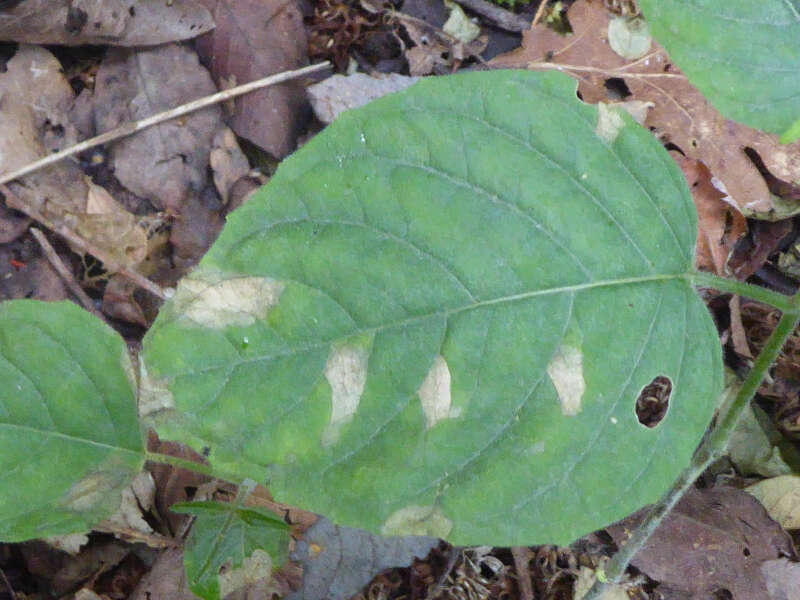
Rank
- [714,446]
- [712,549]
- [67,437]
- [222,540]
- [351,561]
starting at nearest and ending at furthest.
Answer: [714,446], [67,437], [222,540], [712,549], [351,561]

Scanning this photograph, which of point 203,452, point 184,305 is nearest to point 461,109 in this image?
point 184,305

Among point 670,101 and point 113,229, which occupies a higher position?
point 670,101

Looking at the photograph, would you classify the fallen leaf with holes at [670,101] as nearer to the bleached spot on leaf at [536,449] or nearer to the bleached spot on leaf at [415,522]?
the bleached spot on leaf at [536,449]

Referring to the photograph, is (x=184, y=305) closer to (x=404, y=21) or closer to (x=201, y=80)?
(x=201, y=80)

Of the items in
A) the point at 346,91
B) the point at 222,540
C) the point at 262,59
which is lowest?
the point at 222,540

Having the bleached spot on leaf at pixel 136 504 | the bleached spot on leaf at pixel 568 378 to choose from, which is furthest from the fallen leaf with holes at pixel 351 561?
the bleached spot on leaf at pixel 568 378

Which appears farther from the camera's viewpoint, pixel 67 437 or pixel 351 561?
pixel 351 561

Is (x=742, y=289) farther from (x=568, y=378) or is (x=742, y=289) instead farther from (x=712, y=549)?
(x=712, y=549)

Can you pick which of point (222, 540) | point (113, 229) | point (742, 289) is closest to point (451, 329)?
point (742, 289)
